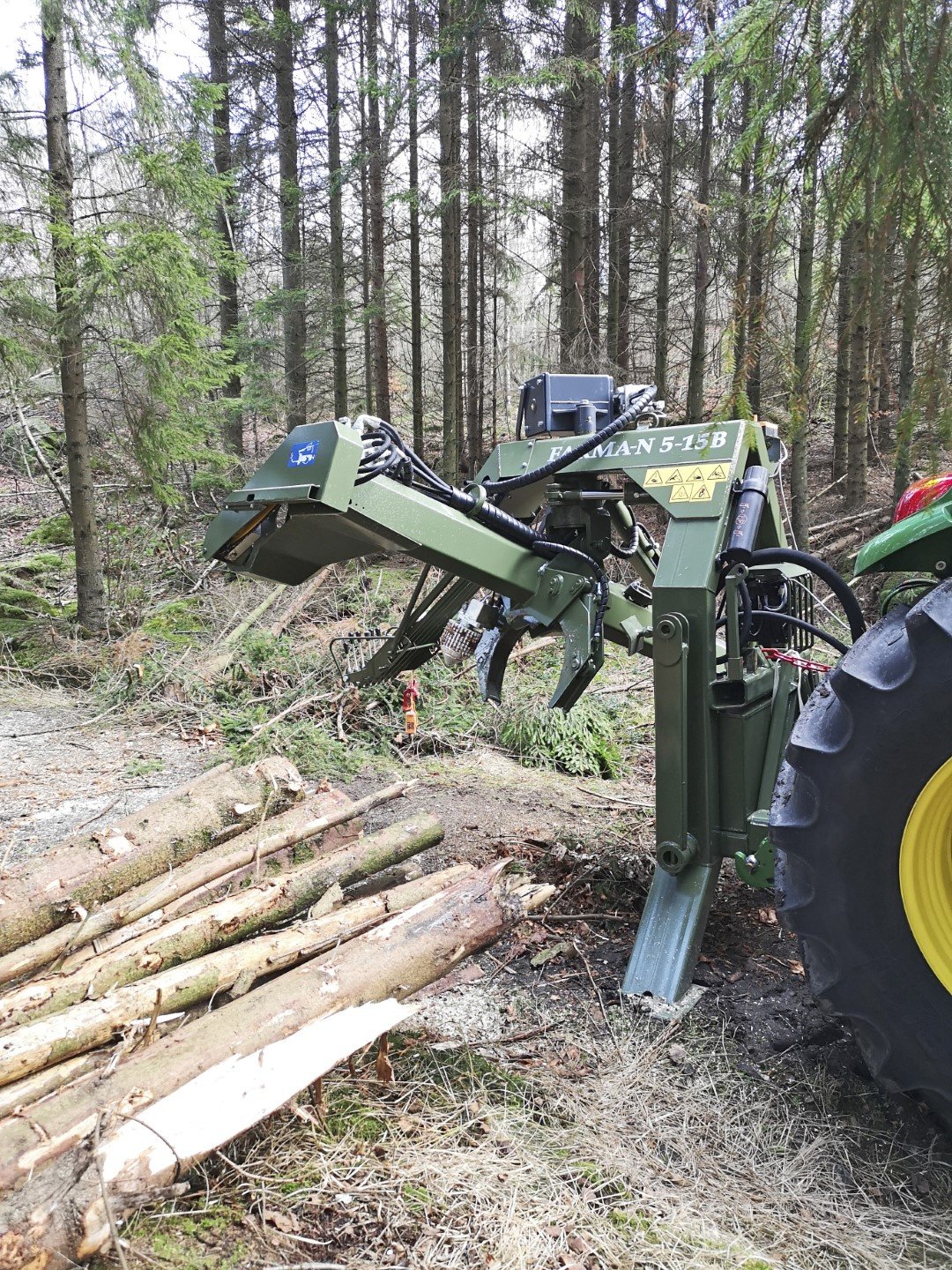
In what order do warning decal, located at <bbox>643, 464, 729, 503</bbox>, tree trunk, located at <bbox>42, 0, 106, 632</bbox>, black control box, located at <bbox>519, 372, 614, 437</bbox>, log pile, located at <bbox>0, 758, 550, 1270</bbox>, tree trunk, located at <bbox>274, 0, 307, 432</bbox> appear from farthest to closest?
tree trunk, located at <bbox>274, 0, 307, 432</bbox>
tree trunk, located at <bbox>42, 0, 106, 632</bbox>
black control box, located at <bbox>519, 372, 614, 437</bbox>
warning decal, located at <bbox>643, 464, 729, 503</bbox>
log pile, located at <bbox>0, 758, 550, 1270</bbox>

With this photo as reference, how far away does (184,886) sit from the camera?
3.41 m

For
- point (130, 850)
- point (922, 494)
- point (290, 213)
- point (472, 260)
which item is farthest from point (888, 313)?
point (290, 213)

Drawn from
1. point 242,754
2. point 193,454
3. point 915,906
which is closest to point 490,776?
point 242,754

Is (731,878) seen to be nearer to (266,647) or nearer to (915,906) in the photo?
(915,906)

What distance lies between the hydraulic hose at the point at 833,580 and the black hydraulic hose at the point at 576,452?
854 mm

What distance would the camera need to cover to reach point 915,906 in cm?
224

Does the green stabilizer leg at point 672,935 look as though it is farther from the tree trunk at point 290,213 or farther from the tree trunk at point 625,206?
the tree trunk at point 290,213

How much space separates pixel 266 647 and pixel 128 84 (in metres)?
5.87

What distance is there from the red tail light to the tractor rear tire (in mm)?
717

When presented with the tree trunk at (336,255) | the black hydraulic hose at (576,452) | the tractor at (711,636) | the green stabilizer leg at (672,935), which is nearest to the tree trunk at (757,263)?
the tractor at (711,636)

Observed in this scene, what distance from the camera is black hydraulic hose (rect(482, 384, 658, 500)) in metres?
3.62

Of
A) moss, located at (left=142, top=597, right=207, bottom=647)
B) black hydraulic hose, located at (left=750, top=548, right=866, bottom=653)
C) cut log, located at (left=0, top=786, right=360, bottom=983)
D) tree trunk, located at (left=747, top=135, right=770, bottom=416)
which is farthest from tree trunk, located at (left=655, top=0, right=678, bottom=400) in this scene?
tree trunk, located at (left=747, top=135, right=770, bottom=416)

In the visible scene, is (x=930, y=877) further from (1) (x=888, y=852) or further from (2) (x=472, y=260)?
(2) (x=472, y=260)

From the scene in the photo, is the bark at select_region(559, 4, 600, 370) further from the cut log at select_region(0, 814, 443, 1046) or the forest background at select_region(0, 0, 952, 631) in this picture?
the cut log at select_region(0, 814, 443, 1046)
